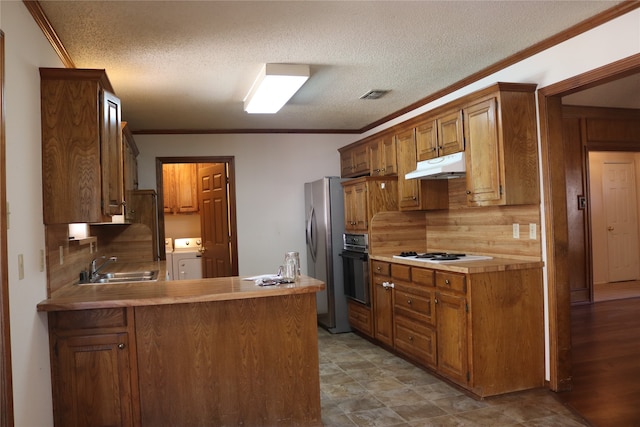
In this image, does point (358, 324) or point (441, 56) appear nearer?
point (441, 56)

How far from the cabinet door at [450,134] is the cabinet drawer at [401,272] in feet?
3.30

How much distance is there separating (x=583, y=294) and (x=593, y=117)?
2.28 meters

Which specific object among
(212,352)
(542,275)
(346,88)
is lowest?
(212,352)

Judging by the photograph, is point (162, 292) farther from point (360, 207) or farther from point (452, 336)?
point (360, 207)

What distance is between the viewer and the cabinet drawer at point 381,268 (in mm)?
4504

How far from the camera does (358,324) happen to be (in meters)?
5.25

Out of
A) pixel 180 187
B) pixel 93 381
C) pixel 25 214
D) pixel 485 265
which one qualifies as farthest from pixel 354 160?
pixel 25 214

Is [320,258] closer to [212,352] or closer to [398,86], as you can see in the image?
[398,86]

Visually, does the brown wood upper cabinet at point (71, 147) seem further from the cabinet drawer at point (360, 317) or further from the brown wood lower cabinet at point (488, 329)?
the cabinet drawer at point (360, 317)

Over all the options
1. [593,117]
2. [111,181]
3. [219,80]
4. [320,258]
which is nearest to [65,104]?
[111,181]

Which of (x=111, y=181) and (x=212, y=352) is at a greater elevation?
(x=111, y=181)

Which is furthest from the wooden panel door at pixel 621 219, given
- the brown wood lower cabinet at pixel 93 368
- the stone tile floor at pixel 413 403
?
the brown wood lower cabinet at pixel 93 368

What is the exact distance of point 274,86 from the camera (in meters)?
3.85

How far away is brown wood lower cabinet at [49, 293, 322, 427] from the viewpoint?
2660 millimetres
